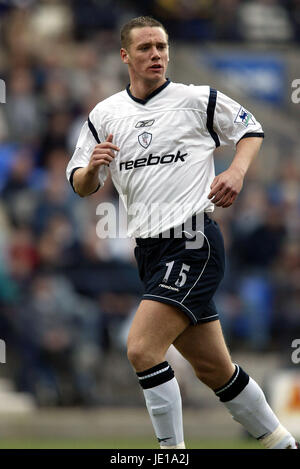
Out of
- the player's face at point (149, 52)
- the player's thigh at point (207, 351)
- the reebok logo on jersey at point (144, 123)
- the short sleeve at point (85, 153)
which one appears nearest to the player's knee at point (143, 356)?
the player's thigh at point (207, 351)

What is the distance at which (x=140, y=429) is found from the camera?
37.8 ft

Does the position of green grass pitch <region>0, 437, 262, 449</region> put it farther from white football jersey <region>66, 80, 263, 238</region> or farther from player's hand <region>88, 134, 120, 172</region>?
player's hand <region>88, 134, 120, 172</region>

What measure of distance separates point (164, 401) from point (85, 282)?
6474 millimetres

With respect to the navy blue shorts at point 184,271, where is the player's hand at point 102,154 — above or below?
above

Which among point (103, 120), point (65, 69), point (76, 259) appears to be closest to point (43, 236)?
Answer: point (76, 259)

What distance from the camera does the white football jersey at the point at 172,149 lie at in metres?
6.02

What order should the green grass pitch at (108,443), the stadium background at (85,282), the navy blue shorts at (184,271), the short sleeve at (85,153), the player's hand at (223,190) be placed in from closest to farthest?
the player's hand at (223,190)
the navy blue shorts at (184,271)
the short sleeve at (85,153)
the green grass pitch at (108,443)
the stadium background at (85,282)

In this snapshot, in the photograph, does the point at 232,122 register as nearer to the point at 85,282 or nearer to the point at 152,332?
the point at 152,332

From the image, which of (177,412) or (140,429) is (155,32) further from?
(140,429)

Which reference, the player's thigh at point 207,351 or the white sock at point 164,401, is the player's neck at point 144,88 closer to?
the player's thigh at point 207,351

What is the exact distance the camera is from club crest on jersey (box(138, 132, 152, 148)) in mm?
6059

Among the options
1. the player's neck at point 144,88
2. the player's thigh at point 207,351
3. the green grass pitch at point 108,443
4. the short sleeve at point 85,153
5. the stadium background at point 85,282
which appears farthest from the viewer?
the stadium background at point 85,282

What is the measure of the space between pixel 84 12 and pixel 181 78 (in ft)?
6.39

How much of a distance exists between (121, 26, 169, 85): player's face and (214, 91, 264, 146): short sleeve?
0.40 metres
